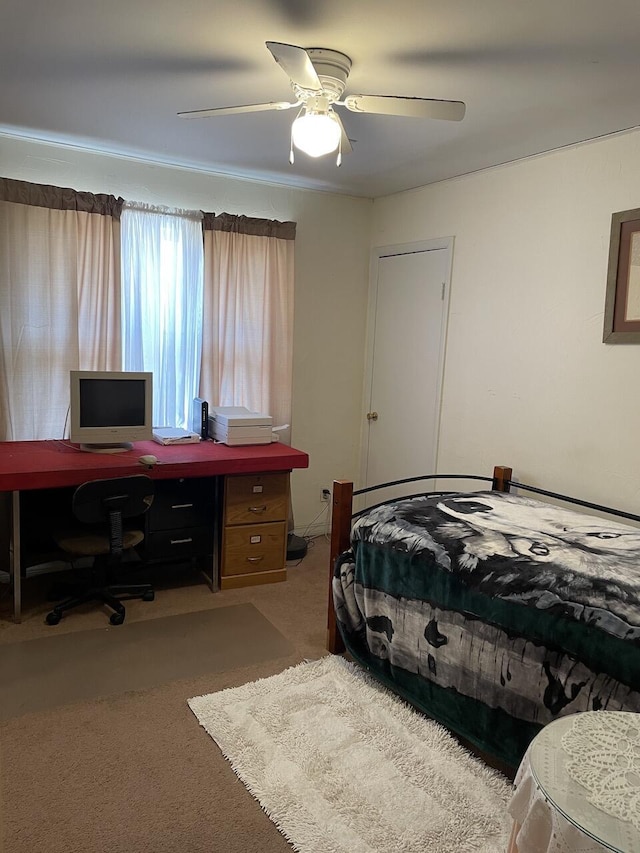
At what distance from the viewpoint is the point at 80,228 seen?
3676 mm

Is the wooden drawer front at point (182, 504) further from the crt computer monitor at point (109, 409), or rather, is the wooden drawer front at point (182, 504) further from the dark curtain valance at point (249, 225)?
the dark curtain valance at point (249, 225)

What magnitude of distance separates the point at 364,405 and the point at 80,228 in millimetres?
2354

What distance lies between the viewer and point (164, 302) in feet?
13.3

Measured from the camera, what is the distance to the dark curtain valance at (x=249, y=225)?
4082 mm

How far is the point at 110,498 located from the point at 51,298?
1.37m

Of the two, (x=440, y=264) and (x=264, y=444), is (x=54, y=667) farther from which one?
(x=440, y=264)

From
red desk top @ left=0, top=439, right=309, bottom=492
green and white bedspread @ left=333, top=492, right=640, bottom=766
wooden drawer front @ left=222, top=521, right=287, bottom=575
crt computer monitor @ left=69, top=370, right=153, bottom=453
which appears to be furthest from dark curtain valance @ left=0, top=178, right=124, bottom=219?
green and white bedspread @ left=333, top=492, right=640, bottom=766

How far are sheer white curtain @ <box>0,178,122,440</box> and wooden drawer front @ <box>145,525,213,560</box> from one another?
89 cm

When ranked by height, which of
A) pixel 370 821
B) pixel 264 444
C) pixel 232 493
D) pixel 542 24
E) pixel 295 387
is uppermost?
pixel 542 24

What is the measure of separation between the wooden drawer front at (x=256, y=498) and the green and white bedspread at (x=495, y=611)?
3.16 feet

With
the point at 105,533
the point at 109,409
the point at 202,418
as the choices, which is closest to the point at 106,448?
the point at 109,409

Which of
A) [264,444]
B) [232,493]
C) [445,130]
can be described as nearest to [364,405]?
[264,444]

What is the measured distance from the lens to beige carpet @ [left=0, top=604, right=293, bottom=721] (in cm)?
258

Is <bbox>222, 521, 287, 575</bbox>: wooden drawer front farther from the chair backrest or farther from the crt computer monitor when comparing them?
the crt computer monitor
